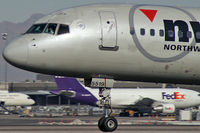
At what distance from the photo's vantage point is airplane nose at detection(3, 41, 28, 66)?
2258 cm

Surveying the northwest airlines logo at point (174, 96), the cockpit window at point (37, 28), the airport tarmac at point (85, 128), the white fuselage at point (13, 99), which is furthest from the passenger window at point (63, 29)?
the white fuselage at point (13, 99)

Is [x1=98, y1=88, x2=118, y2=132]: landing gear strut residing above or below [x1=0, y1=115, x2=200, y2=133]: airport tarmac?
above

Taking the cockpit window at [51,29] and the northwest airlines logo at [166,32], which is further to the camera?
the northwest airlines logo at [166,32]

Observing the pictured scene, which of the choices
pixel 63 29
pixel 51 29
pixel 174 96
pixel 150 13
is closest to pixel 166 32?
pixel 150 13

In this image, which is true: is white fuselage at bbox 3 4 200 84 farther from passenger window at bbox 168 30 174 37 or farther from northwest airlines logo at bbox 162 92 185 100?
northwest airlines logo at bbox 162 92 185 100

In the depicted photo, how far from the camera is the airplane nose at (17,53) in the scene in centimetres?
2258

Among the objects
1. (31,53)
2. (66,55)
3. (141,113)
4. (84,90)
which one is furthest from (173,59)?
(141,113)

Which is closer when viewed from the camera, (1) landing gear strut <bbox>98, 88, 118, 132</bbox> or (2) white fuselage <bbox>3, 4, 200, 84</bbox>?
(2) white fuselage <bbox>3, 4, 200, 84</bbox>

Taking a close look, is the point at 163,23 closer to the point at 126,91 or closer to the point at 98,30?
the point at 98,30

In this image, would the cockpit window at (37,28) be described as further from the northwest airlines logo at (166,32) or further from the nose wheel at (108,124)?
the nose wheel at (108,124)

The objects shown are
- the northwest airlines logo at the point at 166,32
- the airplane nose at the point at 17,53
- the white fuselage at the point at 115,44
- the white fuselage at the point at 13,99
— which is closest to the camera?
the airplane nose at the point at 17,53

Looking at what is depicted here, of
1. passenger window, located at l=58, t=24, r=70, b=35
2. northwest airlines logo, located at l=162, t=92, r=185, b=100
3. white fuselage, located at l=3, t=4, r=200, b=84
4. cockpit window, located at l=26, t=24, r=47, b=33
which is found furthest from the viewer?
northwest airlines logo, located at l=162, t=92, r=185, b=100

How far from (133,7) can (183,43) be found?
318 centimetres

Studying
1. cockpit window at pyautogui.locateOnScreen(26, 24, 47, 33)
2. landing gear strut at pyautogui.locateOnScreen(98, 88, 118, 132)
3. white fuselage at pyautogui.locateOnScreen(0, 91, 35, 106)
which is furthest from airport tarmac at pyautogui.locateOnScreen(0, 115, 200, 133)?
white fuselage at pyautogui.locateOnScreen(0, 91, 35, 106)
